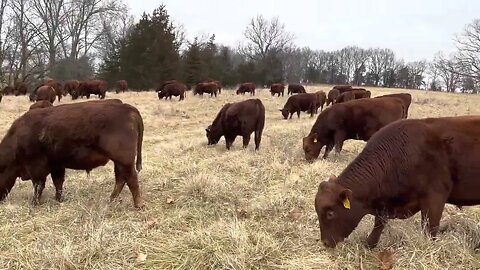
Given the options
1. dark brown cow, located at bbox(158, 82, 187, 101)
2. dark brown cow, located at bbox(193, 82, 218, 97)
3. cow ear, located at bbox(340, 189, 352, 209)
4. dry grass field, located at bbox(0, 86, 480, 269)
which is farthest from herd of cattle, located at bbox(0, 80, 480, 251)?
dark brown cow, located at bbox(193, 82, 218, 97)

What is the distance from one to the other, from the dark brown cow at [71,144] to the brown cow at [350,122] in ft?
16.5

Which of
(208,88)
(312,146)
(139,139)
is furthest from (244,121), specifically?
(208,88)

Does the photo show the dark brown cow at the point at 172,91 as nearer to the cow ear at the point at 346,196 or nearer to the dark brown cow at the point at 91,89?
the dark brown cow at the point at 91,89

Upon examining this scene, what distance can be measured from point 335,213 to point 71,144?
3960mm

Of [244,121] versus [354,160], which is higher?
[354,160]

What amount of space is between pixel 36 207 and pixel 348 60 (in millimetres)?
103214

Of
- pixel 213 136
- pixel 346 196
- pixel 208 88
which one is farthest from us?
pixel 208 88

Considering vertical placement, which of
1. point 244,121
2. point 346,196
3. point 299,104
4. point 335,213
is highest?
point 346,196

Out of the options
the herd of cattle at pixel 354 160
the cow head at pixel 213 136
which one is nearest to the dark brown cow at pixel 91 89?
the cow head at pixel 213 136

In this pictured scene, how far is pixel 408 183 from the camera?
4.66 meters

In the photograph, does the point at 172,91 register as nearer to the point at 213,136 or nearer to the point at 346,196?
the point at 213,136

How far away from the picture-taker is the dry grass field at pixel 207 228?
435 cm

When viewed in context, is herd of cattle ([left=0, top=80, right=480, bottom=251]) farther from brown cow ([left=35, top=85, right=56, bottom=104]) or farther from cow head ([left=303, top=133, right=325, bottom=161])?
brown cow ([left=35, top=85, right=56, bottom=104])

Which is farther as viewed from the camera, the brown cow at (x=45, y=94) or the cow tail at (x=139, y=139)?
the brown cow at (x=45, y=94)
